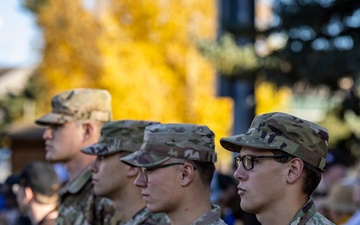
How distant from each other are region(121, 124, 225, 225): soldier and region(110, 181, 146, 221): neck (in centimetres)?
102

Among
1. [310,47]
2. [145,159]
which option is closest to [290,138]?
[145,159]

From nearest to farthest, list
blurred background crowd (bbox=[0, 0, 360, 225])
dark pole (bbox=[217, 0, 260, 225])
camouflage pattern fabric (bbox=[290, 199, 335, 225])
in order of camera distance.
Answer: camouflage pattern fabric (bbox=[290, 199, 335, 225]) < blurred background crowd (bbox=[0, 0, 360, 225]) < dark pole (bbox=[217, 0, 260, 225])

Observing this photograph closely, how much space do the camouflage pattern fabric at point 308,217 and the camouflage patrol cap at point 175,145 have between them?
1.08 m

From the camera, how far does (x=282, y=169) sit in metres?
5.14

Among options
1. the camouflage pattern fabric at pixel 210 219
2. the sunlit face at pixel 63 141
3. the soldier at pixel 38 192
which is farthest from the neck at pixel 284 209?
the soldier at pixel 38 192

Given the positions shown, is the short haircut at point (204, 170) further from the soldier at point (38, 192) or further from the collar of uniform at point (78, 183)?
the soldier at point (38, 192)

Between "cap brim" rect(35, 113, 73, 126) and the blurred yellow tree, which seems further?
the blurred yellow tree

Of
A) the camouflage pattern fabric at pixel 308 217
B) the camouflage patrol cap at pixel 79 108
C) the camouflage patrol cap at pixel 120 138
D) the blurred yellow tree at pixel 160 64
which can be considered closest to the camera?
the camouflage pattern fabric at pixel 308 217

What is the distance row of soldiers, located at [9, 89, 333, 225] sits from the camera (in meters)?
5.13

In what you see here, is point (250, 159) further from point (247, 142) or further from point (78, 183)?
point (78, 183)

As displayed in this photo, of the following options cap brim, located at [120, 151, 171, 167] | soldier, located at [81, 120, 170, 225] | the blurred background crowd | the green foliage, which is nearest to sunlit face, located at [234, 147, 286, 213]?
cap brim, located at [120, 151, 171, 167]

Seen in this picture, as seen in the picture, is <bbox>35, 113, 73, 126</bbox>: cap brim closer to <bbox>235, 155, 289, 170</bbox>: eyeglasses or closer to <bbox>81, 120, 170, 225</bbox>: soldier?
<bbox>81, 120, 170, 225</bbox>: soldier

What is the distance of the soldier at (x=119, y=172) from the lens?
716 cm

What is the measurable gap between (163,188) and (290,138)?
109cm
